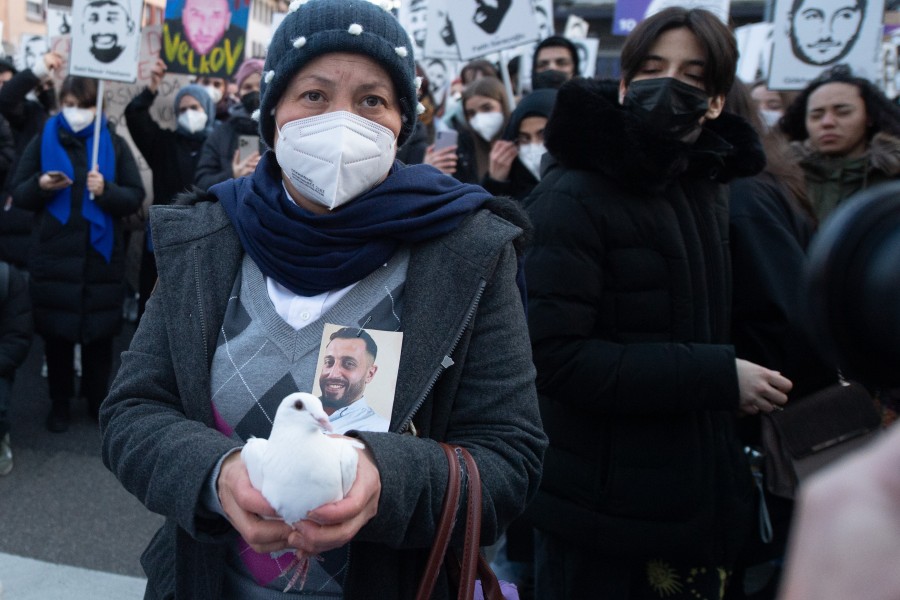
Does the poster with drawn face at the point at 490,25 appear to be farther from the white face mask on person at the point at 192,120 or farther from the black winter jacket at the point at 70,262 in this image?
the black winter jacket at the point at 70,262

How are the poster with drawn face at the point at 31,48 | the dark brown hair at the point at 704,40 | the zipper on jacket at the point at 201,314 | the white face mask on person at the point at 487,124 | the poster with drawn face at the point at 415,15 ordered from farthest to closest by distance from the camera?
1. the poster with drawn face at the point at 31,48
2. the poster with drawn face at the point at 415,15
3. the white face mask on person at the point at 487,124
4. the dark brown hair at the point at 704,40
5. the zipper on jacket at the point at 201,314

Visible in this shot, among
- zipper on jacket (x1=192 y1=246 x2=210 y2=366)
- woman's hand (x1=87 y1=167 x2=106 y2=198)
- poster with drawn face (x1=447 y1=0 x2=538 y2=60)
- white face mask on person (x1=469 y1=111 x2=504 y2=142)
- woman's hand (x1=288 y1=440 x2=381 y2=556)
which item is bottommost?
woman's hand (x1=87 y1=167 x2=106 y2=198)

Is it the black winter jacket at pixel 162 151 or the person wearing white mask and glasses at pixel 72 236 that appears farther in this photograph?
the black winter jacket at pixel 162 151

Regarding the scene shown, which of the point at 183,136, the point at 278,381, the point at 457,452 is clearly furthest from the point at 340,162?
the point at 183,136

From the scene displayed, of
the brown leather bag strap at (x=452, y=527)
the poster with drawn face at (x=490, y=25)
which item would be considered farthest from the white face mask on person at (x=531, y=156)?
the brown leather bag strap at (x=452, y=527)

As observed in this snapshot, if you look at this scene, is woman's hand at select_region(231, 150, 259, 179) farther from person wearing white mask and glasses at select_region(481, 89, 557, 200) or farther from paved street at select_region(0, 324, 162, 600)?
paved street at select_region(0, 324, 162, 600)

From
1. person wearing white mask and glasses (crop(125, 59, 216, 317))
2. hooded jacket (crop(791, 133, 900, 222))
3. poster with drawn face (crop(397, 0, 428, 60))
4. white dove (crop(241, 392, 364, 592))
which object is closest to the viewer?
white dove (crop(241, 392, 364, 592))

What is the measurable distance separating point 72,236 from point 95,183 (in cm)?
36

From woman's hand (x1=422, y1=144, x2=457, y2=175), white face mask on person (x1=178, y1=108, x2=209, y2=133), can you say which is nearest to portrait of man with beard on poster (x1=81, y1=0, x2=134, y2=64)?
white face mask on person (x1=178, y1=108, x2=209, y2=133)

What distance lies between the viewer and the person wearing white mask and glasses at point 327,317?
1.41m

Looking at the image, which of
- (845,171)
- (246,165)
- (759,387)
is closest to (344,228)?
(759,387)

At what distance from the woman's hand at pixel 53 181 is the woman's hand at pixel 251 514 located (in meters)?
4.51

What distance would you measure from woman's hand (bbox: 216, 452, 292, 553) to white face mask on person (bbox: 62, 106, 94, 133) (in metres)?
4.73

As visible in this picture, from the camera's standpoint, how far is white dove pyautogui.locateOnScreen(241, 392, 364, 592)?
45.2 inches
